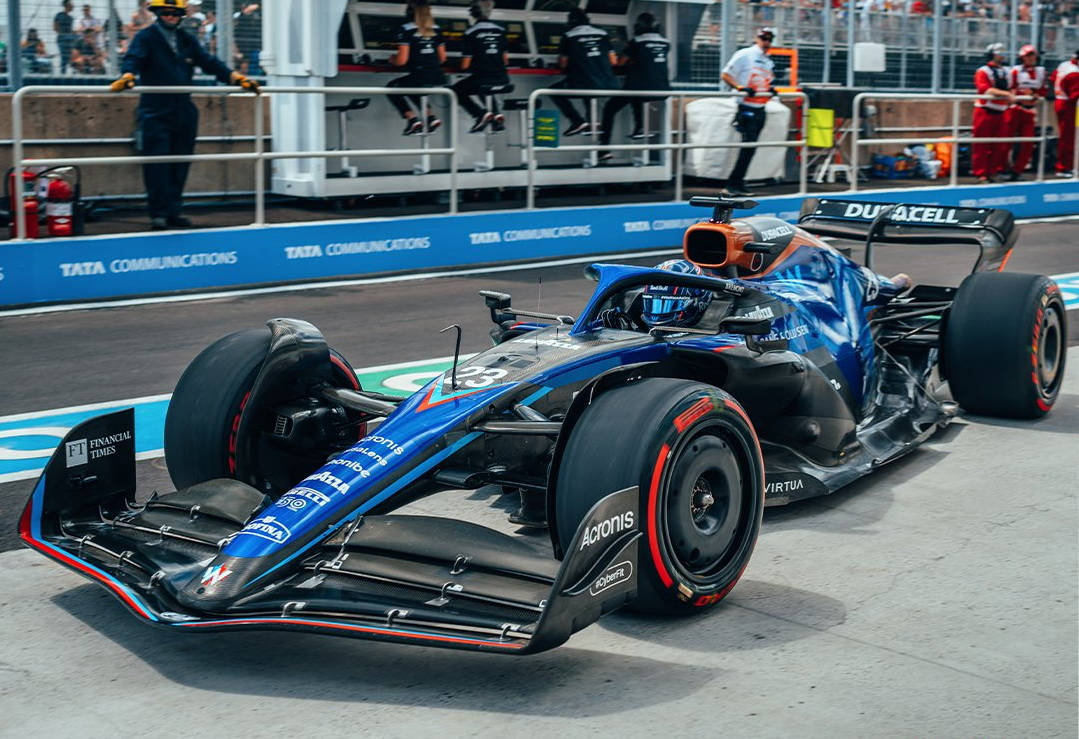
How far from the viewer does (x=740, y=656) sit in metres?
4.51

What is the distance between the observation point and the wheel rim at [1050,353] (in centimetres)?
758

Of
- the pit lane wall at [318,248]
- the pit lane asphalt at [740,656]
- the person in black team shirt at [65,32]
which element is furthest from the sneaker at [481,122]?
the pit lane asphalt at [740,656]

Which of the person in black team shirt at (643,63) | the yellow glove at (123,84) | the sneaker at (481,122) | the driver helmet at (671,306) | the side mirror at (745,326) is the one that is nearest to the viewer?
the side mirror at (745,326)

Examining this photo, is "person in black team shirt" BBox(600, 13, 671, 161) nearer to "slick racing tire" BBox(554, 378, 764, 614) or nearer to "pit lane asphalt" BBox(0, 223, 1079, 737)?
"pit lane asphalt" BBox(0, 223, 1079, 737)

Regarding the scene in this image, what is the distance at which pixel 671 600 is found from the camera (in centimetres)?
464

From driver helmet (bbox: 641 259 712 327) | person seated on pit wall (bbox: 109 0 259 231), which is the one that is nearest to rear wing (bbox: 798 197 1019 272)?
driver helmet (bbox: 641 259 712 327)

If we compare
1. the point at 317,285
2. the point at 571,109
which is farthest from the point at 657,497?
the point at 571,109


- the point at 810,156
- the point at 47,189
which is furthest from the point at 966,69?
the point at 47,189

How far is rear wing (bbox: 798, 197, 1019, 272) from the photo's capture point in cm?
827

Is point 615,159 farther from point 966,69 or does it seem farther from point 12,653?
point 12,653

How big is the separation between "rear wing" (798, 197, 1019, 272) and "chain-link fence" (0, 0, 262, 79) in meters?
7.90

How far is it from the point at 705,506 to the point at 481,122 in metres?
12.3

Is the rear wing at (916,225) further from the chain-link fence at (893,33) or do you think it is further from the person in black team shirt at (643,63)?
the chain-link fence at (893,33)

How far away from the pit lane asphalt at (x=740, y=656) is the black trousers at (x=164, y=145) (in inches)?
250
